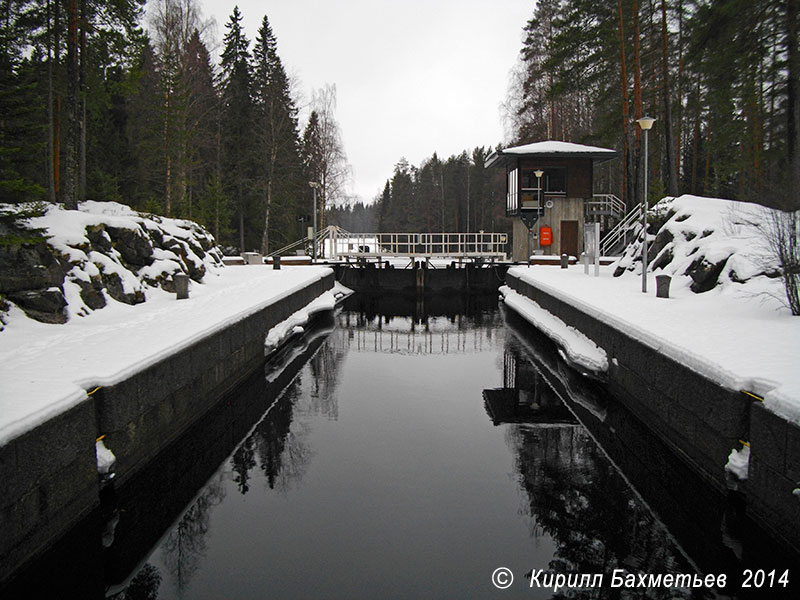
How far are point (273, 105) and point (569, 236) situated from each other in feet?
57.7

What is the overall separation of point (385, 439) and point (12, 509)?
4838 mm

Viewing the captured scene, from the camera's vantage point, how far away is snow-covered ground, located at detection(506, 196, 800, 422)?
612cm

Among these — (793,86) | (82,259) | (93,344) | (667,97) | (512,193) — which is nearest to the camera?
(93,344)

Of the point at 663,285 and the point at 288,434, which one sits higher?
the point at 663,285

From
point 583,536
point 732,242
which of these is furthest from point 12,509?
point 732,242

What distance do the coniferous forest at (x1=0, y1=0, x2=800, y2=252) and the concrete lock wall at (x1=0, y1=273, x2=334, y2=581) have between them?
3392 mm

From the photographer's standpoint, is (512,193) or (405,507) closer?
(405,507)

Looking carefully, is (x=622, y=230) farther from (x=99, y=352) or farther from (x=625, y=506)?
(x=99, y=352)

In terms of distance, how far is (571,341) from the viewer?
12.0 m

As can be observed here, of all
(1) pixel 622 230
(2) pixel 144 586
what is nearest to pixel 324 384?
(2) pixel 144 586

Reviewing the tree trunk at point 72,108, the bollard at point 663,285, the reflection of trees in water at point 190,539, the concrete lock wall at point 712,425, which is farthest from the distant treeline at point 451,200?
the reflection of trees in water at point 190,539

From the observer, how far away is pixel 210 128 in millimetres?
36219

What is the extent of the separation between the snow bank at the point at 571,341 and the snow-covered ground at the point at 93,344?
6.00 meters

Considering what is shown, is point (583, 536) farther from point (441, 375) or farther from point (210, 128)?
point (210, 128)
